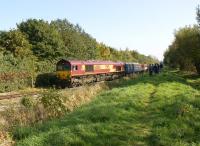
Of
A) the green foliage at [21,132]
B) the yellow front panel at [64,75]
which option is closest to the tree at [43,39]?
the yellow front panel at [64,75]

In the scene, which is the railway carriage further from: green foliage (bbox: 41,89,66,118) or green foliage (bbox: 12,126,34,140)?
green foliage (bbox: 12,126,34,140)

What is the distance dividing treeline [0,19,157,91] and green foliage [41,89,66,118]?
2120 cm

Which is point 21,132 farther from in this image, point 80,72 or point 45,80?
point 45,80

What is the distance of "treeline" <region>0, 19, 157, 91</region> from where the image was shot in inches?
1746

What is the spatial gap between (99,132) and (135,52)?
17281 cm

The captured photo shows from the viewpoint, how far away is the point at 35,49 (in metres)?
66.4

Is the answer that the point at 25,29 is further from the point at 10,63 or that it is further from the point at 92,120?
the point at 92,120

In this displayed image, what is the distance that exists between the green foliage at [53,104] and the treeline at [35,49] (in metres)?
21.2

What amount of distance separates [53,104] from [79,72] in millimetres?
26811

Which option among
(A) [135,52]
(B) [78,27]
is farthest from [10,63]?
(A) [135,52]

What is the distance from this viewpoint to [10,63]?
44.1 meters

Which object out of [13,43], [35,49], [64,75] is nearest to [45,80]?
[64,75]

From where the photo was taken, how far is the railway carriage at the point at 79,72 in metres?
43.5

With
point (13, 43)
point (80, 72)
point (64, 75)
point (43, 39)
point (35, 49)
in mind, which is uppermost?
point (43, 39)
